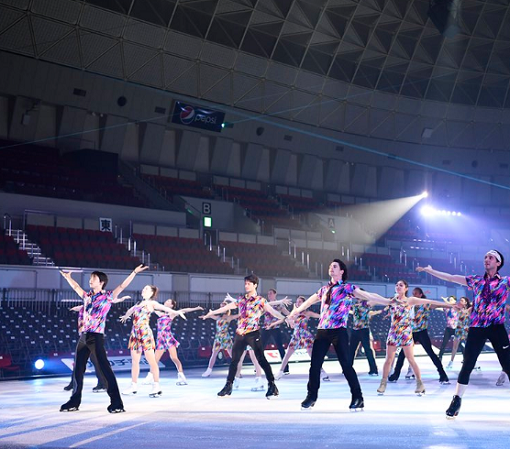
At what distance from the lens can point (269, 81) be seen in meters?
41.2

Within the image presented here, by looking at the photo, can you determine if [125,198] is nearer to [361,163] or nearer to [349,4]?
[349,4]

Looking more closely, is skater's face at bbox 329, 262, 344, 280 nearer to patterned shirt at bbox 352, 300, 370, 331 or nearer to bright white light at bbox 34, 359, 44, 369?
patterned shirt at bbox 352, 300, 370, 331

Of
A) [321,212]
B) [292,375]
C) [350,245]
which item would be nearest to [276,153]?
[321,212]

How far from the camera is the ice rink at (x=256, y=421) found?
820 centimetres

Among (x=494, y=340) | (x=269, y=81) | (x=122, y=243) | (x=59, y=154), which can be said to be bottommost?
(x=494, y=340)

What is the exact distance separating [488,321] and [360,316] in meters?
8.85

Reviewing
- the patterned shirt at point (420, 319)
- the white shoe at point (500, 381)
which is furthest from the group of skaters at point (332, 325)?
the white shoe at point (500, 381)

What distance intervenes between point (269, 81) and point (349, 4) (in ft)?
19.6

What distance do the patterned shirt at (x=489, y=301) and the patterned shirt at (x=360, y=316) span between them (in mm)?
8592

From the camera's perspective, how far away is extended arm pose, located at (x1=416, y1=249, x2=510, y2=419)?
9.87 metres

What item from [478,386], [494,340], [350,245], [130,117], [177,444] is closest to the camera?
[177,444]

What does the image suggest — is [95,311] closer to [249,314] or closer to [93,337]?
[93,337]

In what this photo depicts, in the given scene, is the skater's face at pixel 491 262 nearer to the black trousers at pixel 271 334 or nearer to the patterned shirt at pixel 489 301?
the patterned shirt at pixel 489 301

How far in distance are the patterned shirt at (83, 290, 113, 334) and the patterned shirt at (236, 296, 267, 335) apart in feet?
9.51
